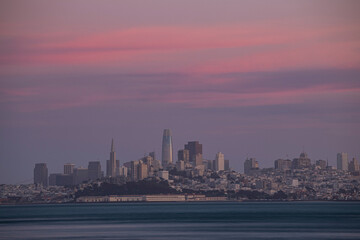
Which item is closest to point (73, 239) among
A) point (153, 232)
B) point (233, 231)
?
point (153, 232)

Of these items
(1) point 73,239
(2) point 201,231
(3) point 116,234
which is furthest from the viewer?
(2) point 201,231

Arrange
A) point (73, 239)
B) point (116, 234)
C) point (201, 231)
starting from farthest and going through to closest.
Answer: point (201, 231) → point (116, 234) → point (73, 239)

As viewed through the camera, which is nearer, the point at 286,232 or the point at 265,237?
the point at 265,237

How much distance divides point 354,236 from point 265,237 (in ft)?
29.0

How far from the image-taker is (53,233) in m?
91.6

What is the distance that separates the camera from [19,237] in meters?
83.8

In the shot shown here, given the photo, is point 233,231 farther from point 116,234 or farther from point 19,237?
point 19,237

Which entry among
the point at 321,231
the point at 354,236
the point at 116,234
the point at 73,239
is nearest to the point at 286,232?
the point at 321,231

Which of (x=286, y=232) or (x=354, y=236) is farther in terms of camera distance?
(x=286, y=232)

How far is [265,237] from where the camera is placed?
274 ft

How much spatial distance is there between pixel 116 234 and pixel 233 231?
14.9m

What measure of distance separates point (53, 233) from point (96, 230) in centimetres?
746

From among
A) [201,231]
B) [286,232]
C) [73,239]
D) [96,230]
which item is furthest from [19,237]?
[286,232]

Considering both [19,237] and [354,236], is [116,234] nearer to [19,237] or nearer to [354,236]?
[19,237]
